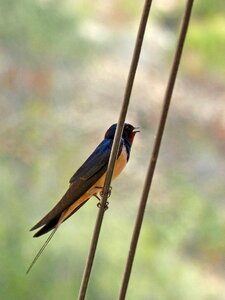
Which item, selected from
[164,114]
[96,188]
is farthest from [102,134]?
[164,114]

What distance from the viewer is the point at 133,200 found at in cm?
275

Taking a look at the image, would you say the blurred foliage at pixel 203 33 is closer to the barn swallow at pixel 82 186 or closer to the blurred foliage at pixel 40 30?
the blurred foliage at pixel 40 30

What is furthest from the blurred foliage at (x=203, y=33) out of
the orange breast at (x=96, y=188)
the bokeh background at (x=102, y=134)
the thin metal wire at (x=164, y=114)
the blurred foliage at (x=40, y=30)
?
the thin metal wire at (x=164, y=114)

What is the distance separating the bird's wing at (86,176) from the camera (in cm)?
106

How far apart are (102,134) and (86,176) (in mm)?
1573

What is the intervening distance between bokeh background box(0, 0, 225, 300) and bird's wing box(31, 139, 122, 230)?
1.54 metres

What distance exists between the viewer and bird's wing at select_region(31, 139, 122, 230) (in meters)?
1.06

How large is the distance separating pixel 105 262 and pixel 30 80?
2.08ft

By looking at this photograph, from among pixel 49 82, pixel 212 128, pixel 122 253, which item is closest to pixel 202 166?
pixel 212 128

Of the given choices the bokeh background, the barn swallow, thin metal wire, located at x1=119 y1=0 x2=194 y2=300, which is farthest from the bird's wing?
the bokeh background

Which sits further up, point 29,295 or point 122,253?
point 122,253

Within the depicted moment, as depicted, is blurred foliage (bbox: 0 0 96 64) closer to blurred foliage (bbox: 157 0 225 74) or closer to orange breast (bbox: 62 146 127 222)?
blurred foliage (bbox: 157 0 225 74)

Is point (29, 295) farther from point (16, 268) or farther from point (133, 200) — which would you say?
point (133, 200)

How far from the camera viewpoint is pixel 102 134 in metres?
2.69
